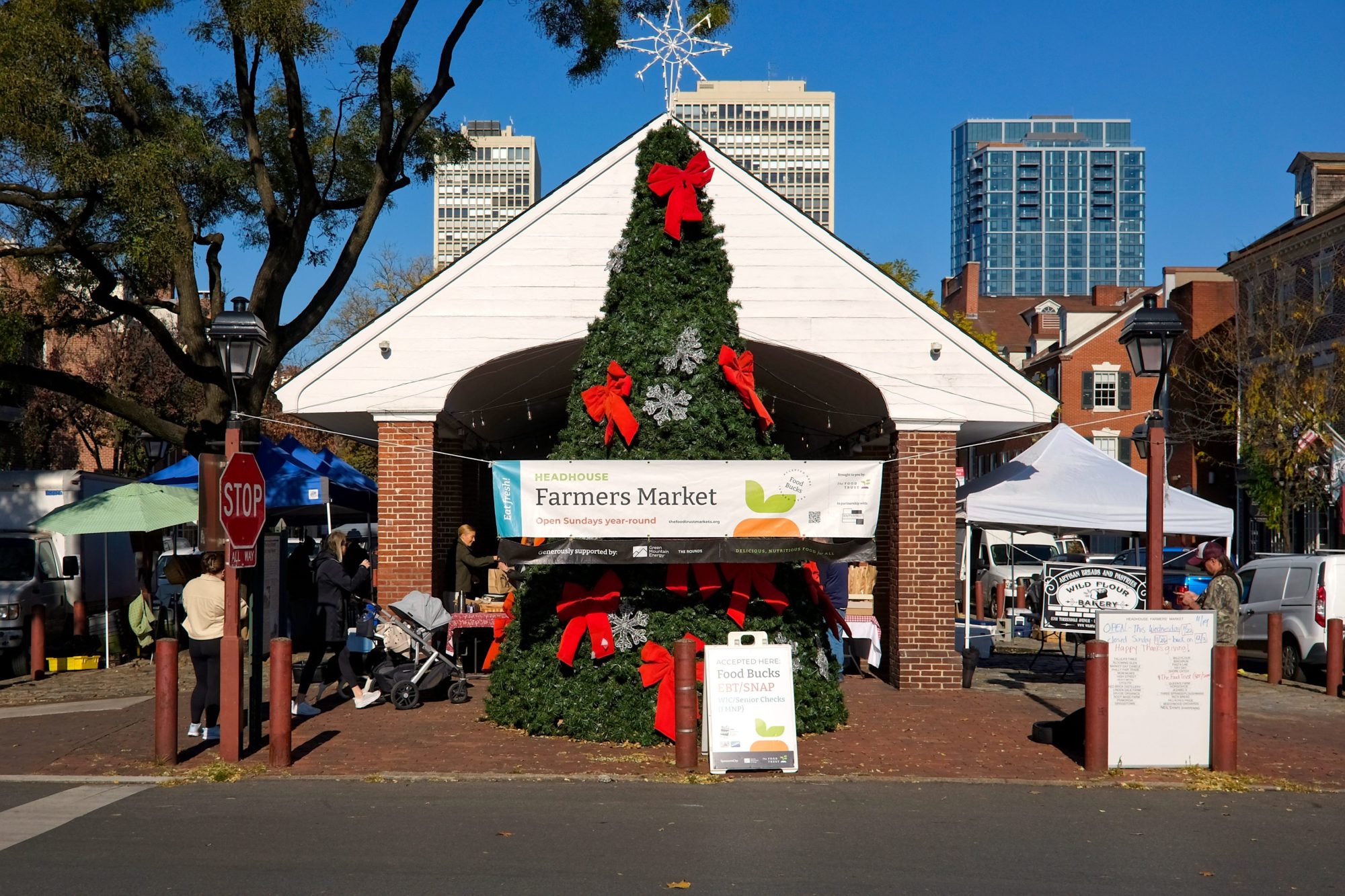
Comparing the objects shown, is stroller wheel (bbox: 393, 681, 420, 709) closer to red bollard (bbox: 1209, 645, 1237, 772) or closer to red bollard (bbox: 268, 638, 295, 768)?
red bollard (bbox: 268, 638, 295, 768)

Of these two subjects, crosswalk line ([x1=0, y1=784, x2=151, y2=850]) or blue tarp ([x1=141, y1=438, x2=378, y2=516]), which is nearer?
crosswalk line ([x1=0, y1=784, x2=151, y2=850])

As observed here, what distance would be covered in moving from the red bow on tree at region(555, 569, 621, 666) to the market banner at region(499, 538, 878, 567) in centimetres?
29

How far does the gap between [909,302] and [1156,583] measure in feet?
15.2

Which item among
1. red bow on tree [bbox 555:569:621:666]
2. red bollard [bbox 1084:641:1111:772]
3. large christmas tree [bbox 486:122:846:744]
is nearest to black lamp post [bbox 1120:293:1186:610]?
red bollard [bbox 1084:641:1111:772]

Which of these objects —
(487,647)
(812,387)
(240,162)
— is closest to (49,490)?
(240,162)

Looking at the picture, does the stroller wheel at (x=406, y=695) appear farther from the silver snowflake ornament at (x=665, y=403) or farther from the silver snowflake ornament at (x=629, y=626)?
the silver snowflake ornament at (x=665, y=403)

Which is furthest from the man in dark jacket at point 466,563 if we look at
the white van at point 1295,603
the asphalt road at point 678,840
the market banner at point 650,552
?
the white van at point 1295,603

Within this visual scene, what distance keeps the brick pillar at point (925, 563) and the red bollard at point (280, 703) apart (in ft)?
23.7

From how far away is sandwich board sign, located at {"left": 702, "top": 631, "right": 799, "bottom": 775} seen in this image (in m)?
9.77

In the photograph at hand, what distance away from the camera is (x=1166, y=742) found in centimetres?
1009

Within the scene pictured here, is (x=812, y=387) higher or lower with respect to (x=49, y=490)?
higher

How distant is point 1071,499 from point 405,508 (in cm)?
844

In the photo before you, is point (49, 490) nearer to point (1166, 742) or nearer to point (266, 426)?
point (1166, 742)

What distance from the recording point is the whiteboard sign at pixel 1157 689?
397 inches
